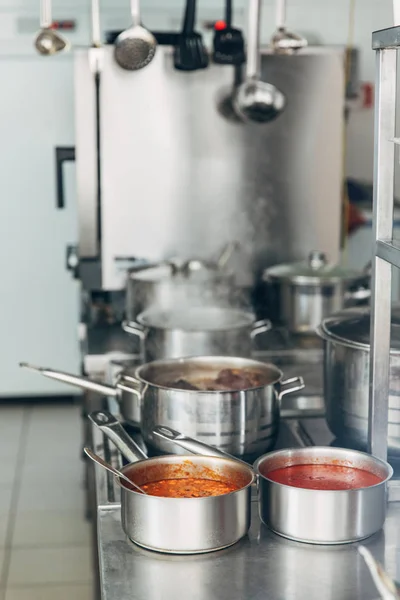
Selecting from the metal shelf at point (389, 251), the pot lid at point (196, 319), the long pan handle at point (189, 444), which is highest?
the metal shelf at point (389, 251)

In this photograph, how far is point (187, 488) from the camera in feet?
4.71

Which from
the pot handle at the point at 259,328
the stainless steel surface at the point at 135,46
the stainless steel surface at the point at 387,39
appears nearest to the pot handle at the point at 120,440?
the stainless steel surface at the point at 387,39

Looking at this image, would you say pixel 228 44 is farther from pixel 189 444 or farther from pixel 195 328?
pixel 189 444

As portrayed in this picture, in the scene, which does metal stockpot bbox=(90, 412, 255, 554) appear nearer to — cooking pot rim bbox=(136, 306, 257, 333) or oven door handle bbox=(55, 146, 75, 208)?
cooking pot rim bbox=(136, 306, 257, 333)

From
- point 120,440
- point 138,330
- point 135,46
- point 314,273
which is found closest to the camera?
point 120,440

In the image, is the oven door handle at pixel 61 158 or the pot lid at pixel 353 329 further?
the oven door handle at pixel 61 158

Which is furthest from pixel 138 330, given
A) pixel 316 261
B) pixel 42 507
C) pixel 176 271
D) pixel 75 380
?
pixel 42 507

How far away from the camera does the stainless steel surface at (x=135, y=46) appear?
2.71m

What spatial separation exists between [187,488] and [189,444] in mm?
106

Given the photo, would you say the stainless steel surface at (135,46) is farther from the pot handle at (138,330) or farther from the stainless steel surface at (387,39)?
the stainless steel surface at (387,39)

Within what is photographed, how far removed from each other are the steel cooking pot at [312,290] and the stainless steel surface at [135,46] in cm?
79

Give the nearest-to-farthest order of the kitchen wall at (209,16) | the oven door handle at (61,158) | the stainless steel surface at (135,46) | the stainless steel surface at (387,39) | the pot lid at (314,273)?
the stainless steel surface at (387,39) → the stainless steel surface at (135,46) → the pot lid at (314,273) → the oven door handle at (61,158) → the kitchen wall at (209,16)

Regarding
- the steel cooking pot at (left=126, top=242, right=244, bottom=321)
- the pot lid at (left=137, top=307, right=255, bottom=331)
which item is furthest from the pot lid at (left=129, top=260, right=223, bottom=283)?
the pot lid at (left=137, top=307, right=255, bottom=331)

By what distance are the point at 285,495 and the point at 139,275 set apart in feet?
5.57
